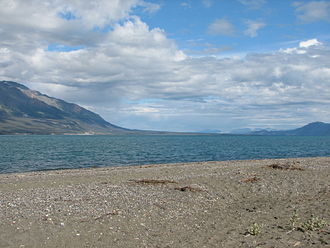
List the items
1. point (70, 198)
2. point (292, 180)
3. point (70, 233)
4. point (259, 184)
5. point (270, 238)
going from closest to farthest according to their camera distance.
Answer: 1. point (270, 238)
2. point (70, 233)
3. point (70, 198)
4. point (259, 184)
5. point (292, 180)

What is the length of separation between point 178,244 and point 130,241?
195 centimetres

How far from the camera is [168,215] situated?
17.1 meters

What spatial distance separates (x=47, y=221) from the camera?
638 inches

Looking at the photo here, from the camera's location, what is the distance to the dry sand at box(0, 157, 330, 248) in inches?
536

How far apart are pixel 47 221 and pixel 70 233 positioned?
7.28ft

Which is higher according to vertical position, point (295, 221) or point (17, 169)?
point (295, 221)

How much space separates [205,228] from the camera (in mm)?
15164

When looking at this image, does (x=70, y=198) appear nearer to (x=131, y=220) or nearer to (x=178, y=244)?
(x=131, y=220)

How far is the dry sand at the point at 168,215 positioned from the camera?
13.6 m

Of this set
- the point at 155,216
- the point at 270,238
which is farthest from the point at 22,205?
the point at 270,238

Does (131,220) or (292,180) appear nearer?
(131,220)

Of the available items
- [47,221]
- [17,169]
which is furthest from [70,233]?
[17,169]

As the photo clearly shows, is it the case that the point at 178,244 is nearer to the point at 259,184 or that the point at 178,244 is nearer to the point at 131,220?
the point at 131,220

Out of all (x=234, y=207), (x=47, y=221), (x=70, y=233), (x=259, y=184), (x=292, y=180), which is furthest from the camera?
(x=292, y=180)
